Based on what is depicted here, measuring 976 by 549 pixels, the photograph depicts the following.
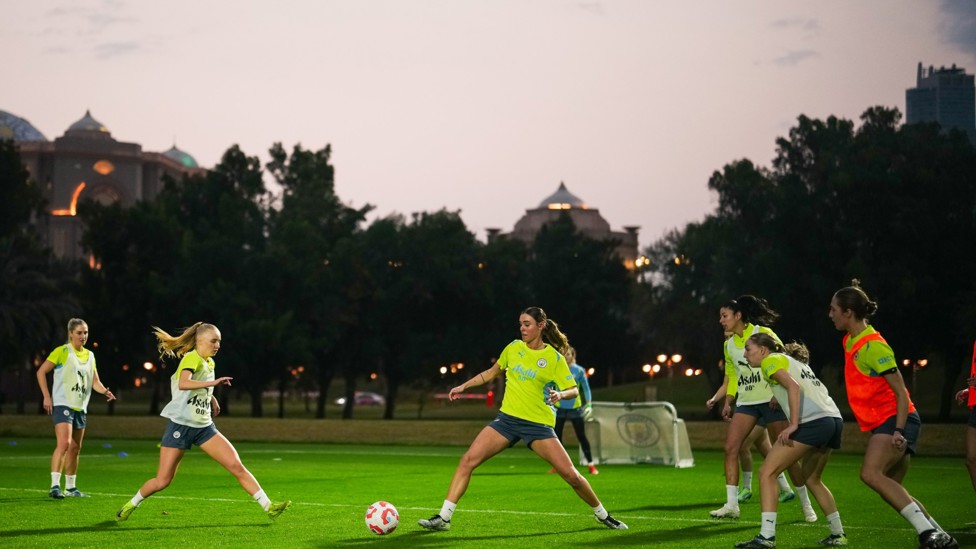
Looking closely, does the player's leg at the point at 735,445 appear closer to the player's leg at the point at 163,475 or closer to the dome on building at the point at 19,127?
the player's leg at the point at 163,475

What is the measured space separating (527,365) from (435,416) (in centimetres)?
7011

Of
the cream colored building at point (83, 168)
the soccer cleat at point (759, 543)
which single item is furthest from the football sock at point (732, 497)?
the cream colored building at point (83, 168)

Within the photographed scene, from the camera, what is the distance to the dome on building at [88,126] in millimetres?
124938

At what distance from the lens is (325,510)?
15.2 m

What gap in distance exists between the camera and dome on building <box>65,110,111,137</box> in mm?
124938

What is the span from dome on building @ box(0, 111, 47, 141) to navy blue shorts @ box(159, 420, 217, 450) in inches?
4822

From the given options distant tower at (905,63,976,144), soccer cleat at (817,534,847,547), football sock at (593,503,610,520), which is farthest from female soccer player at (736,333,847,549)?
distant tower at (905,63,976,144)

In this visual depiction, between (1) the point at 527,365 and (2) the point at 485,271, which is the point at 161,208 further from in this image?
(1) the point at 527,365

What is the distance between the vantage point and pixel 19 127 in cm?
13188

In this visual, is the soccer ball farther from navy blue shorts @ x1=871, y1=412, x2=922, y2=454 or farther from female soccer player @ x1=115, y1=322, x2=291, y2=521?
navy blue shorts @ x1=871, y1=412, x2=922, y2=454

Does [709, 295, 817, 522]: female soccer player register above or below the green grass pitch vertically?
above

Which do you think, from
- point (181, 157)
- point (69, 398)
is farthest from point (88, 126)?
point (69, 398)

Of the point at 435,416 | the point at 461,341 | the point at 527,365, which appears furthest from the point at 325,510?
the point at 435,416

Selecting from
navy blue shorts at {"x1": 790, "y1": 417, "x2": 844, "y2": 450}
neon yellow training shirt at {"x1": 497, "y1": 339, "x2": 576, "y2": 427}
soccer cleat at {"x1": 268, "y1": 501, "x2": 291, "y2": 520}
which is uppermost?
neon yellow training shirt at {"x1": 497, "y1": 339, "x2": 576, "y2": 427}
